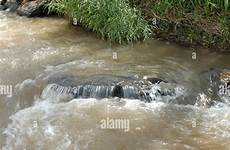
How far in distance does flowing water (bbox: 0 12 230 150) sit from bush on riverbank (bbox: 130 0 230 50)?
0.77ft

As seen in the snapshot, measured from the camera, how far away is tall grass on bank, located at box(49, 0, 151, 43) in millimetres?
7105

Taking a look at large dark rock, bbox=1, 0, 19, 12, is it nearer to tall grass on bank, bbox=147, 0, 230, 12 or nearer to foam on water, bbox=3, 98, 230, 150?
tall grass on bank, bbox=147, 0, 230, 12

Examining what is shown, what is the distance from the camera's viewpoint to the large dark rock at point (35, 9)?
941 cm

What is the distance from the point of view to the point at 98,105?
5531 millimetres

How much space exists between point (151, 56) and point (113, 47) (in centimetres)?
75

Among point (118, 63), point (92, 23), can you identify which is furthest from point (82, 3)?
point (118, 63)

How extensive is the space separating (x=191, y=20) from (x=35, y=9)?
12.2 ft

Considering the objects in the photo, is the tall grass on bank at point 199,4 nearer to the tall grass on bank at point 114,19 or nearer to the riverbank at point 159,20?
the riverbank at point 159,20

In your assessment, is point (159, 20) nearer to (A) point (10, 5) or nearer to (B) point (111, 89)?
(B) point (111, 89)

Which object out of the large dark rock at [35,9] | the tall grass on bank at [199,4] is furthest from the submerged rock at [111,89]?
the large dark rock at [35,9]

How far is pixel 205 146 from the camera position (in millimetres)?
4637

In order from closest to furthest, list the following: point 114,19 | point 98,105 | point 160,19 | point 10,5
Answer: point 98,105
point 114,19
point 160,19
point 10,5

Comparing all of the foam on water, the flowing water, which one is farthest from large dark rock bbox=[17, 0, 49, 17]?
the foam on water

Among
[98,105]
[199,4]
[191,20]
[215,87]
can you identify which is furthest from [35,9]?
[215,87]
